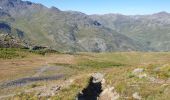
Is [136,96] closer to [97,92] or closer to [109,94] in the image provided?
[109,94]

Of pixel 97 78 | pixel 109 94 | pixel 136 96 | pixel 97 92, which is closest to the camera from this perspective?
pixel 136 96

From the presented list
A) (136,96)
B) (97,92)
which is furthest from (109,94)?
(136,96)

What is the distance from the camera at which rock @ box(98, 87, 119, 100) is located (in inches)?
1069

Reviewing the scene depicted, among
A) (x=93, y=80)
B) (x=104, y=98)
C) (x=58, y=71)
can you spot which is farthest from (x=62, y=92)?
(x=58, y=71)

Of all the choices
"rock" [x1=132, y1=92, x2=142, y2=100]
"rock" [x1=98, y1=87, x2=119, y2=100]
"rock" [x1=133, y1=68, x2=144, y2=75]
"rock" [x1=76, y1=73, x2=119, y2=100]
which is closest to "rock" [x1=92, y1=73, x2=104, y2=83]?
"rock" [x1=76, y1=73, x2=119, y2=100]

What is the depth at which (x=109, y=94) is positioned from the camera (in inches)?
1107

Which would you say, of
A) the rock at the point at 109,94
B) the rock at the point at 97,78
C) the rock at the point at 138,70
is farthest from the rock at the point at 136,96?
the rock at the point at 97,78

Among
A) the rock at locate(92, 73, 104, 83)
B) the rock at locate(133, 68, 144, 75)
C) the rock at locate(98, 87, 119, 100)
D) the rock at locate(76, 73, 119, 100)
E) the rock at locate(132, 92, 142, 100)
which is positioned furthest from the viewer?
the rock at locate(92, 73, 104, 83)

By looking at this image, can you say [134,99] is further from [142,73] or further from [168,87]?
[142,73]

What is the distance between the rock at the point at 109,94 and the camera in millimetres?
27153

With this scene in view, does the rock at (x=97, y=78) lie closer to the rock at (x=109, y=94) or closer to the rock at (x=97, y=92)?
the rock at (x=97, y=92)

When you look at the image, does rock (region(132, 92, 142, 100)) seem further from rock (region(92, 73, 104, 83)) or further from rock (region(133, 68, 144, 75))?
rock (region(92, 73, 104, 83))

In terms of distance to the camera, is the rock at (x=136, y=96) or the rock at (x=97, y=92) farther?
the rock at (x=97, y=92)

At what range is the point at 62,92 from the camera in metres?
28.6
